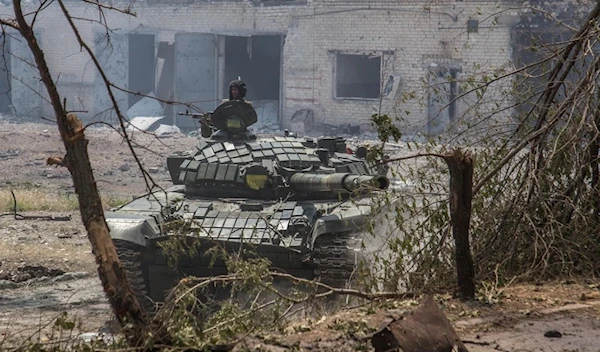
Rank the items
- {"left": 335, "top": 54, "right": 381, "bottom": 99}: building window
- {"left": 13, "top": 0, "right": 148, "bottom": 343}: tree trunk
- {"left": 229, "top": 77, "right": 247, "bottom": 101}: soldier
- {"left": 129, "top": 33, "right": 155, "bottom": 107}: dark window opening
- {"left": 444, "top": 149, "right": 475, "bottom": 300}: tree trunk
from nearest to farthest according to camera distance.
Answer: {"left": 13, "top": 0, "right": 148, "bottom": 343}: tree trunk
{"left": 444, "top": 149, "right": 475, "bottom": 300}: tree trunk
{"left": 229, "top": 77, "right": 247, "bottom": 101}: soldier
{"left": 335, "top": 54, "right": 381, "bottom": 99}: building window
{"left": 129, "top": 33, "right": 155, "bottom": 107}: dark window opening

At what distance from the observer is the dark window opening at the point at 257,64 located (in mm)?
28453

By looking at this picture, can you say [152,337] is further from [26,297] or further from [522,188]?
[26,297]

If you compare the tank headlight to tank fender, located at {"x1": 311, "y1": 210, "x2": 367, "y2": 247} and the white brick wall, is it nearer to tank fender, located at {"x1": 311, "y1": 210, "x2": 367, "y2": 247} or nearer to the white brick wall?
tank fender, located at {"x1": 311, "y1": 210, "x2": 367, "y2": 247}

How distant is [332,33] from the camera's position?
2589cm

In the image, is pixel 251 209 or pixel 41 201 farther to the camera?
pixel 41 201

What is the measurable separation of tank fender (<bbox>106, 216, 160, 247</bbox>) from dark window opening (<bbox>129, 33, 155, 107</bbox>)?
20688mm

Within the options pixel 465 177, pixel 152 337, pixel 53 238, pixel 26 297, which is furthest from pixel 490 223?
pixel 53 238

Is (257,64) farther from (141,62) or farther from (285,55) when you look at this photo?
(141,62)

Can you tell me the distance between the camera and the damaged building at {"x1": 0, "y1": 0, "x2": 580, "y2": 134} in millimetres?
24422

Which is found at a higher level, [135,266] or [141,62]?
[141,62]

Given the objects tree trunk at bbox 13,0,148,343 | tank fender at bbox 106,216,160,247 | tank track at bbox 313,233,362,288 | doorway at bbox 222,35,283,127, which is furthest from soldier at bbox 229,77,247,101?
doorway at bbox 222,35,283,127

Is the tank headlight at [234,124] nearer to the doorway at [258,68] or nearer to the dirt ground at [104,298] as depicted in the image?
the dirt ground at [104,298]

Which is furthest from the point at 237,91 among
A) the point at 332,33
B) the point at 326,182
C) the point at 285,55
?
the point at 285,55

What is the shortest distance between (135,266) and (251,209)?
1.34m
